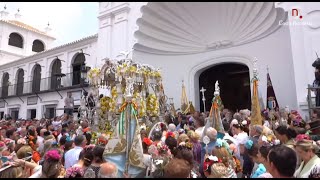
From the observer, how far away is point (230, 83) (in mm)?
15500

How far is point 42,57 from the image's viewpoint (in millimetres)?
22500

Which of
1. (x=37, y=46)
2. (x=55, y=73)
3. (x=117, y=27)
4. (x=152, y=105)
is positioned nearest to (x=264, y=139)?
(x=152, y=105)

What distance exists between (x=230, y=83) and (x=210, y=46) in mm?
2481

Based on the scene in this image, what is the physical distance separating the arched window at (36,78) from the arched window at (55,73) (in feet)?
5.72

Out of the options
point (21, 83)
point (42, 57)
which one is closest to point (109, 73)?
point (42, 57)

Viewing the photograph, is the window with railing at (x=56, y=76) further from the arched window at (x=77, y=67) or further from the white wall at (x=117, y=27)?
the white wall at (x=117, y=27)

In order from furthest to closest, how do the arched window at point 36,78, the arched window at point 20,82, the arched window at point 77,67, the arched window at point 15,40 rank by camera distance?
the arched window at point 15,40, the arched window at point 20,82, the arched window at point 36,78, the arched window at point 77,67

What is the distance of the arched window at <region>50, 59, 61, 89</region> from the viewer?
20.8 meters

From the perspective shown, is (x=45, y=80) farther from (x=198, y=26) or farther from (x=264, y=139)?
(x=264, y=139)

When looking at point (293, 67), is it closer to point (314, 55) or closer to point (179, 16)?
point (314, 55)

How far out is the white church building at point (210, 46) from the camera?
→ 10.6 meters

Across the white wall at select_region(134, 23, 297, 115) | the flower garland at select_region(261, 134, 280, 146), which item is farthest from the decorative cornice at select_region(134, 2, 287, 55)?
the flower garland at select_region(261, 134, 280, 146)

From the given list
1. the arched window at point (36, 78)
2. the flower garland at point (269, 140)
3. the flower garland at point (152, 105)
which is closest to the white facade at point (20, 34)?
the arched window at point (36, 78)

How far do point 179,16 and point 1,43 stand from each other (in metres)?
18.6
